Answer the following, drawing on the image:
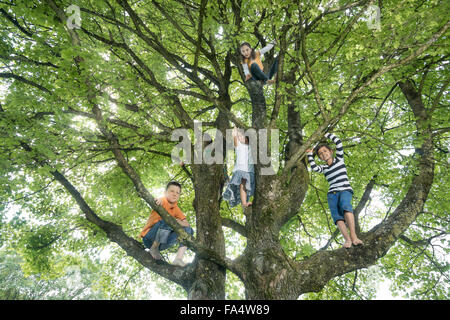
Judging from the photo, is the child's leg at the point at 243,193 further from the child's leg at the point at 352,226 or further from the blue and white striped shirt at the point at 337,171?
the child's leg at the point at 352,226

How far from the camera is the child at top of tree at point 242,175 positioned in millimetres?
4098

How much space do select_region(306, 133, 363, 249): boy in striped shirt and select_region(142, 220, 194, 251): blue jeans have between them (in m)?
2.73

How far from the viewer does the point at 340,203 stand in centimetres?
396

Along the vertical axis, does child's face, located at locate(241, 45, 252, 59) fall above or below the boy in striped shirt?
above

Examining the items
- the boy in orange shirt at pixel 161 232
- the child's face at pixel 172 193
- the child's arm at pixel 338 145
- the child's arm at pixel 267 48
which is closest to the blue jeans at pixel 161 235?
the boy in orange shirt at pixel 161 232

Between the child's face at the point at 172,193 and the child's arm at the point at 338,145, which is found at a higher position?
the child's arm at the point at 338,145

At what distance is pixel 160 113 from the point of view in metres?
4.69

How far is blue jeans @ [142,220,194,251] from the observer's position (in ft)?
14.5

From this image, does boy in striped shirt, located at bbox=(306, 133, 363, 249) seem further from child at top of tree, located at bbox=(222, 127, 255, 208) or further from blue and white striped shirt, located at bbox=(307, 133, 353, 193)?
child at top of tree, located at bbox=(222, 127, 255, 208)

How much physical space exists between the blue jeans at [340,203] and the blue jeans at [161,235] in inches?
106

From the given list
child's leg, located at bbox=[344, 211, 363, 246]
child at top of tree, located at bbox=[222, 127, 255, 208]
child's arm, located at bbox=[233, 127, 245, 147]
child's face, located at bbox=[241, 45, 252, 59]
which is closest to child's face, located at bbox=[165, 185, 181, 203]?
child at top of tree, located at bbox=[222, 127, 255, 208]

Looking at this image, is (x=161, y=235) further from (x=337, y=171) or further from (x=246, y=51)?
(x=246, y=51)
